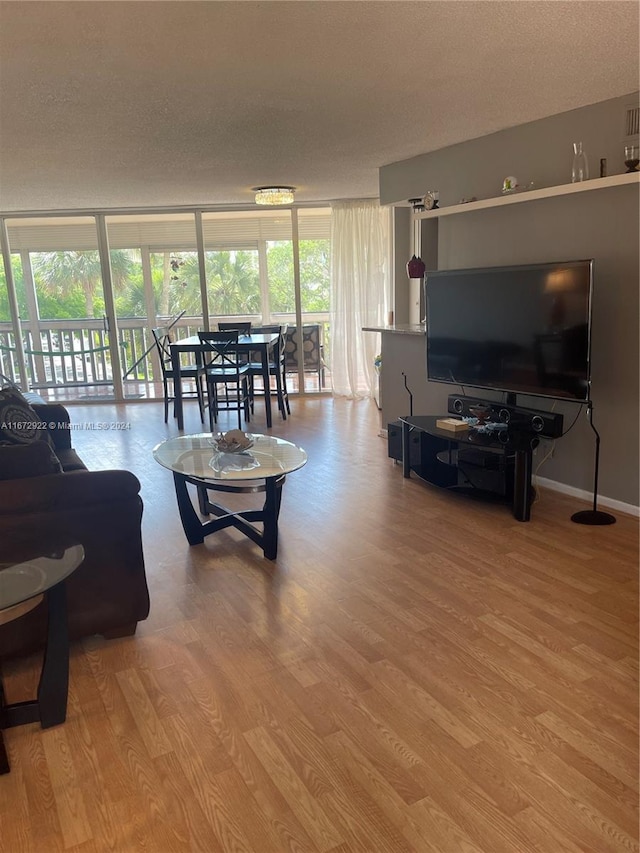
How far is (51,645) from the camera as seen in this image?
6.47ft

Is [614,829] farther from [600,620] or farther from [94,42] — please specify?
[94,42]

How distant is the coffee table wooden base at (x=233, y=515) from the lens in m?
3.09

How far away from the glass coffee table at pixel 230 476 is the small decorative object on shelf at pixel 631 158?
86.9 inches

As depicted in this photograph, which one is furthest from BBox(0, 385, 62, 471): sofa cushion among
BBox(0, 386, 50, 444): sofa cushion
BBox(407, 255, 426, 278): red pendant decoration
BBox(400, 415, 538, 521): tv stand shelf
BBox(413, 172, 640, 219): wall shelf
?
BBox(407, 255, 426, 278): red pendant decoration

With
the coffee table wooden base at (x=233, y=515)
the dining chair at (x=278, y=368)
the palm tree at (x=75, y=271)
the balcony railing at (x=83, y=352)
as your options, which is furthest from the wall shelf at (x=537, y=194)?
the palm tree at (x=75, y=271)

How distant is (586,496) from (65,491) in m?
2.98

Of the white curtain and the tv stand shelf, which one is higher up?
the white curtain

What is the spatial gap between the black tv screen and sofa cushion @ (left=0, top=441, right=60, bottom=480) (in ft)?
8.65

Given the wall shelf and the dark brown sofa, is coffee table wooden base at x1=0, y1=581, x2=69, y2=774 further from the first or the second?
the wall shelf

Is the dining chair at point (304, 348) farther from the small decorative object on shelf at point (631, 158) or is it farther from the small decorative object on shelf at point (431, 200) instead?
the small decorative object on shelf at point (631, 158)

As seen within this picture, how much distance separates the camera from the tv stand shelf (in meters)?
3.47

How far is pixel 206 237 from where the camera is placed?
733 centimetres

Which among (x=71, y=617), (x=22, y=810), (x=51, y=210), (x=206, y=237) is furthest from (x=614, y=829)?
(x=51, y=210)

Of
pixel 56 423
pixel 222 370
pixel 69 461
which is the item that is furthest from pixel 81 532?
pixel 222 370
